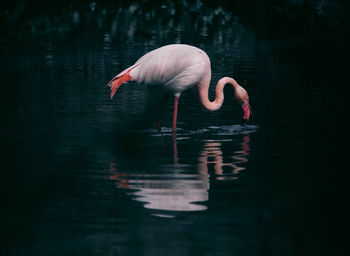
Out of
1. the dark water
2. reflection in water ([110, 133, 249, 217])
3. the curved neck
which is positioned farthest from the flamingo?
reflection in water ([110, 133, 249, 217])

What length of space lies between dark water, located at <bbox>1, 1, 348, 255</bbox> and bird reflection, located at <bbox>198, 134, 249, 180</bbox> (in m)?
0.01

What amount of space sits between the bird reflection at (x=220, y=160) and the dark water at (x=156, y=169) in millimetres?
12

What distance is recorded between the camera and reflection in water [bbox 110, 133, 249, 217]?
684 centimetres

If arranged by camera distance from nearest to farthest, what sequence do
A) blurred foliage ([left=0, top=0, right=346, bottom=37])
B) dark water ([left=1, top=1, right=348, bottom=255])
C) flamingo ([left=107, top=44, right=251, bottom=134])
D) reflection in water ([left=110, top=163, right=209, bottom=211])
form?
dark water ([left=1, top=1, right=348, bottom=255])
reflection in water ([left=110, top=163, right=209, bottom=211])
flamingo ([left=107, top=44, right=251, bottom=134])
blurred foliage ([left=0, top=0, right=346, bottom=37])

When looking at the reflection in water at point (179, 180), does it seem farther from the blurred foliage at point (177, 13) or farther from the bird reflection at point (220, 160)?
the blurred foliage at point (177, 13)

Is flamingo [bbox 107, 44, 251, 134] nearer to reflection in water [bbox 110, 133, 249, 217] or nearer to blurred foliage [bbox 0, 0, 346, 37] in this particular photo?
reflection in water [bbox 110, 133, 249, 217]

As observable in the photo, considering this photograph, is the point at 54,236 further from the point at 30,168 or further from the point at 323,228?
the point at 30,168

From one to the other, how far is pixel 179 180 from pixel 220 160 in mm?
1127

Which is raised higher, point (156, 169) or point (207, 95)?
point (207, 95)

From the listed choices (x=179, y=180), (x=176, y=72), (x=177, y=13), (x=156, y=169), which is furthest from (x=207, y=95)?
(x=177, y=13)

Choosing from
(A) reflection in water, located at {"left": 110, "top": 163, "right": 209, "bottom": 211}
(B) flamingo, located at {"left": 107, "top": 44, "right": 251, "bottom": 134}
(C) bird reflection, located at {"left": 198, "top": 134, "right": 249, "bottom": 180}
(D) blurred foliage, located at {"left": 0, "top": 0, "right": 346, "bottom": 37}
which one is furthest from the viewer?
(D) blurred foliage, located at {"left": 0, "top": 0, "right": 346, "bottom": 37}

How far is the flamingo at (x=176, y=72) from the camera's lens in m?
10.6

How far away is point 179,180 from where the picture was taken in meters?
7.66

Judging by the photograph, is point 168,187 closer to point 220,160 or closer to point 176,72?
point 220,160
